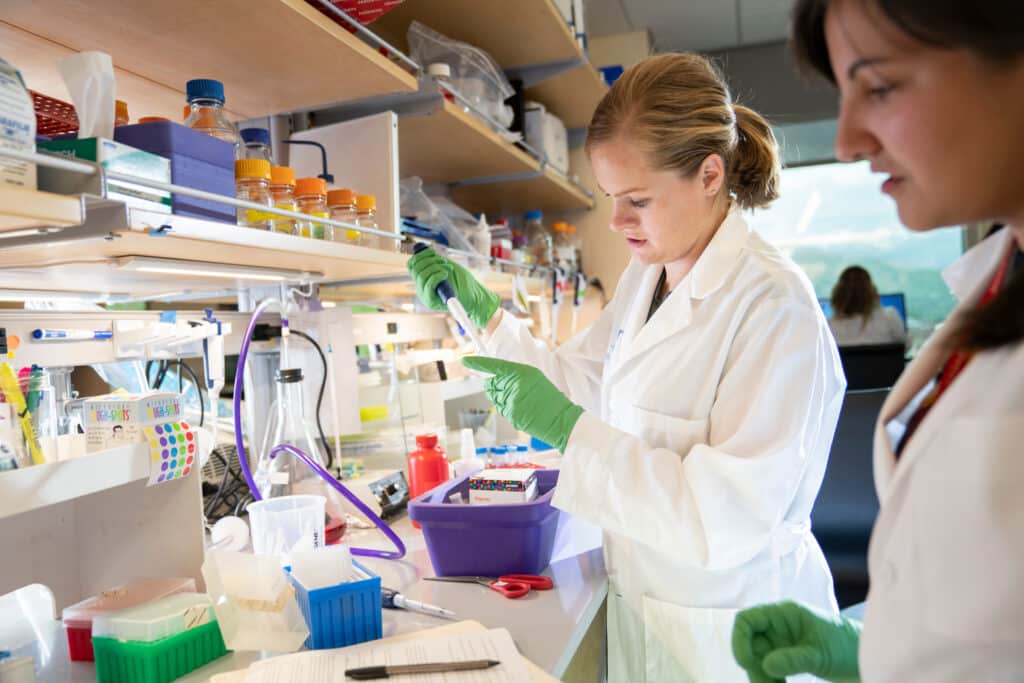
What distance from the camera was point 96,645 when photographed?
0.94m

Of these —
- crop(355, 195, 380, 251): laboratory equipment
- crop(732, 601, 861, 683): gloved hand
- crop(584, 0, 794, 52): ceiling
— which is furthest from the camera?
crop(584, 0, 794, 52): ceiling

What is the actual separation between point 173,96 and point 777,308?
1.24 meters

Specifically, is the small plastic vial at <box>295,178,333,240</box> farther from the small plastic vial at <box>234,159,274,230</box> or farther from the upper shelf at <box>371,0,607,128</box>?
the upper shelf at <box>371,0,607,128</box>

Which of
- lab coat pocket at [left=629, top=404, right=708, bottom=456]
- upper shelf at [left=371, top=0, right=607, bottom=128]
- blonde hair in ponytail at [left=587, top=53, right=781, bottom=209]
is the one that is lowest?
lab coat pocket at [left=629, top=404, right=708, bottom=456]

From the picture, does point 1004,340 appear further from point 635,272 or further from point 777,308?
point 635,272

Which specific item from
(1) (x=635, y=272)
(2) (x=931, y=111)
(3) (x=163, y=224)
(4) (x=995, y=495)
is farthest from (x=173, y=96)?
(4) (x=995, y=495)

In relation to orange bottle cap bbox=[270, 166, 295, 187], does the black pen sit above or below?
below

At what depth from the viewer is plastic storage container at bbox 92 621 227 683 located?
0.91 m

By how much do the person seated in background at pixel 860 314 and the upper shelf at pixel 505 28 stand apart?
233cm

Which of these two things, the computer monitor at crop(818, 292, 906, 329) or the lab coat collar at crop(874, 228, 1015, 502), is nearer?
the lab coat collar at crop(874, 228, 1015, 502)

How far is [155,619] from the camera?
93cm

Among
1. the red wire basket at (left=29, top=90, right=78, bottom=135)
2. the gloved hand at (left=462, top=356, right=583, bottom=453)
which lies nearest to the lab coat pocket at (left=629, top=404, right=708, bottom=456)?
the gloved hand at (left=462, top=356, right=583, bottom=453)

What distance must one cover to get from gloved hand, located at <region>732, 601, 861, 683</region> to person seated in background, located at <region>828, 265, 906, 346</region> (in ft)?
12.3

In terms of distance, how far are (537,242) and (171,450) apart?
2.10m
